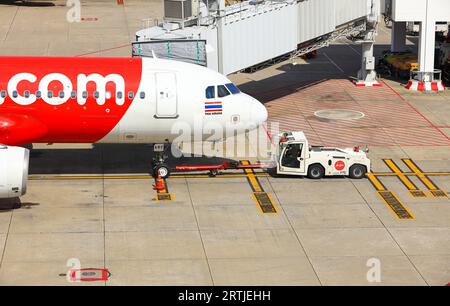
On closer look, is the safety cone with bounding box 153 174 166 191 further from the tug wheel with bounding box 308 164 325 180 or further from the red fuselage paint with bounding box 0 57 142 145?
the tug wheel with bounding box 308 164 325 180

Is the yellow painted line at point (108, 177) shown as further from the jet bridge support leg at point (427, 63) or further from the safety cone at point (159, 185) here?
the jet bridge support leg at point (427, 63)

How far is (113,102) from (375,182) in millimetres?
12731

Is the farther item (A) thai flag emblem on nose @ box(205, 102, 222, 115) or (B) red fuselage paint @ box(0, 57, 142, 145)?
(A) thai flag emblem on nose @ box(205, 102, 222, 115)

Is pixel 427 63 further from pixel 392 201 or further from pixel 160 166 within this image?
pixel 160 166

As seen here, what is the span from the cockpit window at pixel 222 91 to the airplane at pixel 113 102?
0.05 m

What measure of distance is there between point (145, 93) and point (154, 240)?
26.4 ft

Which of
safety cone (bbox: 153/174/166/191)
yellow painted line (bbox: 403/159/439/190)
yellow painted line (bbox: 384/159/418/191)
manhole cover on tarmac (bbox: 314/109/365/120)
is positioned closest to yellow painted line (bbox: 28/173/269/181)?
safety cone (bbox: 153/174/166/191)

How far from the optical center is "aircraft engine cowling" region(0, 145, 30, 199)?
39812mm

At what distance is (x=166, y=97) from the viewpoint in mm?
44188

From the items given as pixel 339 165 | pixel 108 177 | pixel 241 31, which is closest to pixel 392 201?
pixel 339 165

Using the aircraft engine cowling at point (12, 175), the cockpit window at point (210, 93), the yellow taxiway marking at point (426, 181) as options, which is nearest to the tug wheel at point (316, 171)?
the yellow taxiway marking at point (426, 181)

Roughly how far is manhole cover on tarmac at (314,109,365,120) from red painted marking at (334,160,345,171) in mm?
11733

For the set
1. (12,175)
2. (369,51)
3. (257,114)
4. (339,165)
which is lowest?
(339,165)
